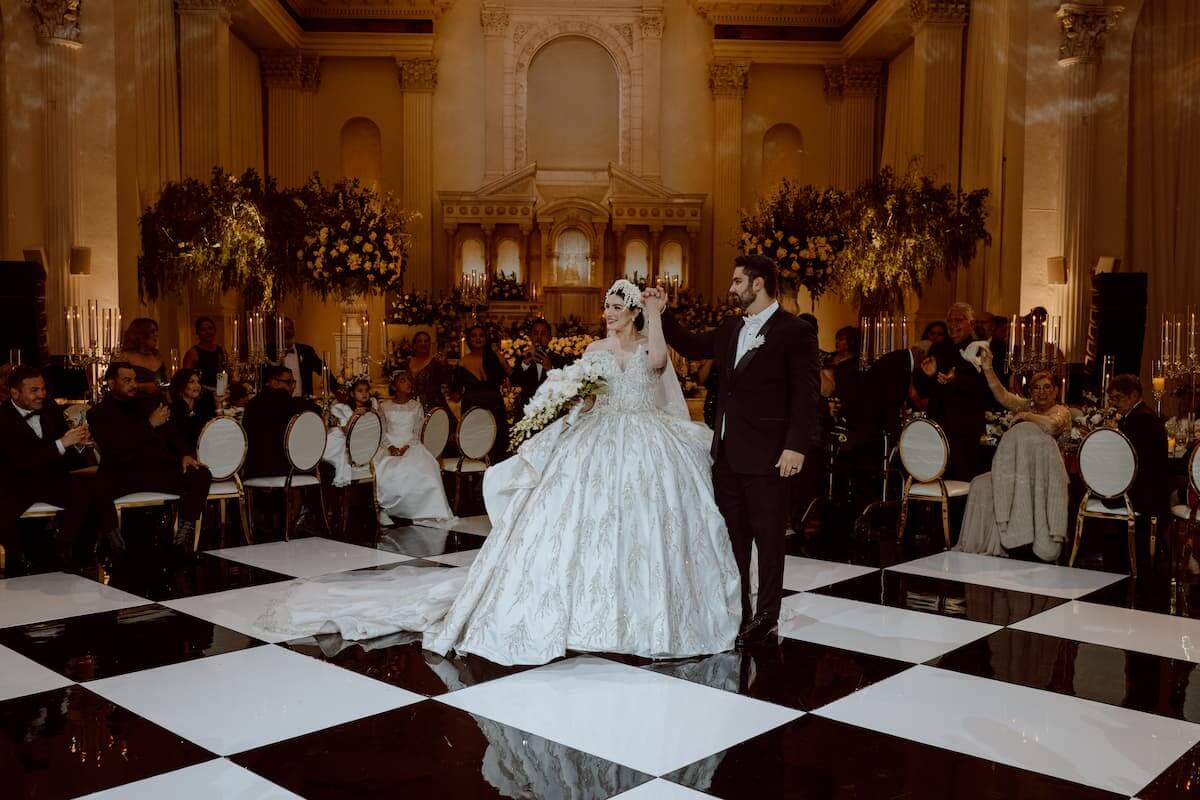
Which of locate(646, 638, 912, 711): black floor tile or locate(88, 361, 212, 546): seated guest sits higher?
locate(88, 361, 212, 546): seated guest

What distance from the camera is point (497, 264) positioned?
17328 millimetres

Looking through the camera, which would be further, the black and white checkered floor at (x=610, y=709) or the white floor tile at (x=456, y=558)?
the white floor tile at (x=456, y=558)

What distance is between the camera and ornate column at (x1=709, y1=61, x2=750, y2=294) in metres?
18.4

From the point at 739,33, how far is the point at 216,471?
46.7ft

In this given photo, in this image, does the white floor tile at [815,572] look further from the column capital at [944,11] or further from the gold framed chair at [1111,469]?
the column capital at [944,11]

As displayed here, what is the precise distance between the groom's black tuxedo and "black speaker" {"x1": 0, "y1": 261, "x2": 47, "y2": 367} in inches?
267

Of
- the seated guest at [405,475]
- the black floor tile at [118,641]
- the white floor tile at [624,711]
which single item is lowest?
the white floor tile at [624,711]

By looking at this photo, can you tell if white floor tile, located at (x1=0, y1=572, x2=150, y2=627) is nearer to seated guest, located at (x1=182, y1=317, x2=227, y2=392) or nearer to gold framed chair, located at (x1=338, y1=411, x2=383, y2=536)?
gold framed chair, located at (x1=338, y1=411, x2=383, y2=536)

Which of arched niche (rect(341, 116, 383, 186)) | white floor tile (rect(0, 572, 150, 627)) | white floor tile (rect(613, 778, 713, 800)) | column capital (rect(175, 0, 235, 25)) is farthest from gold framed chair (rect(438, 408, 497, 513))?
arched niche (rect(341, 116, 383, 186))

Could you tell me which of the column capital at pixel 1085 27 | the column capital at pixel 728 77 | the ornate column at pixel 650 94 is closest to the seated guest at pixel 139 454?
the column capital at pixel 1085 27

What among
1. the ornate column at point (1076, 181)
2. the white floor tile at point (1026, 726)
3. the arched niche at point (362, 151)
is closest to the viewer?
the white floor tile at point (1026, 726)

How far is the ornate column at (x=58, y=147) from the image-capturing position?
994cm

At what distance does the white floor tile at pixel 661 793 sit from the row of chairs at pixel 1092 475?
3.96 metres

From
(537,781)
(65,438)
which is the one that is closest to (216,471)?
(65,438)
